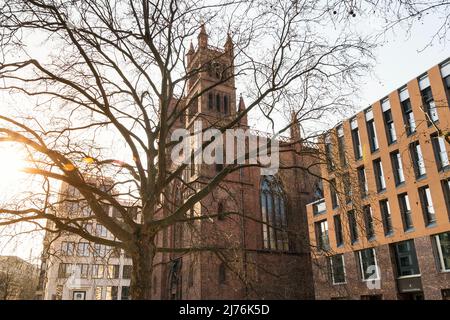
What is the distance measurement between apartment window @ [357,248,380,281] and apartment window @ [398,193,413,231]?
2873mm

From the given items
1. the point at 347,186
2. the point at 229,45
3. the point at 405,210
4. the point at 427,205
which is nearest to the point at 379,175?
the point at 405,210

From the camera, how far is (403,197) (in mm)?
24875

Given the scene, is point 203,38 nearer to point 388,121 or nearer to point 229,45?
point 229,45

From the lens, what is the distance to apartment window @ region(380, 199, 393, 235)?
2542 centimetres

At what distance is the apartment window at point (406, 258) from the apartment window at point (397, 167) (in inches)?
155

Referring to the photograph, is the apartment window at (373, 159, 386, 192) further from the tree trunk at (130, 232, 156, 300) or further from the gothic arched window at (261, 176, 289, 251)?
Result: the tree trunk at (130, 232, 156, 300)

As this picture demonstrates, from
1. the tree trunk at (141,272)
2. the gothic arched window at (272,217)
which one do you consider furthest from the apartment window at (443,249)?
the tree trunk at (141,272)

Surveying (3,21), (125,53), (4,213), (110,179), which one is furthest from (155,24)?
(4,213)

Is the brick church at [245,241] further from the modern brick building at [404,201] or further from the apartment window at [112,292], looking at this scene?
the apartment window at [112,292]

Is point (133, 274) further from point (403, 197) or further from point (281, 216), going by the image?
point (281, 216)

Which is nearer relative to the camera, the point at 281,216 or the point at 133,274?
the point at 133,274

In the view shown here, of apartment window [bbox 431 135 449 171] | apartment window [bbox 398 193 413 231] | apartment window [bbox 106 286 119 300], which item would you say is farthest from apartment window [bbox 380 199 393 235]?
apartment window [bbox 106 286 119 300]
